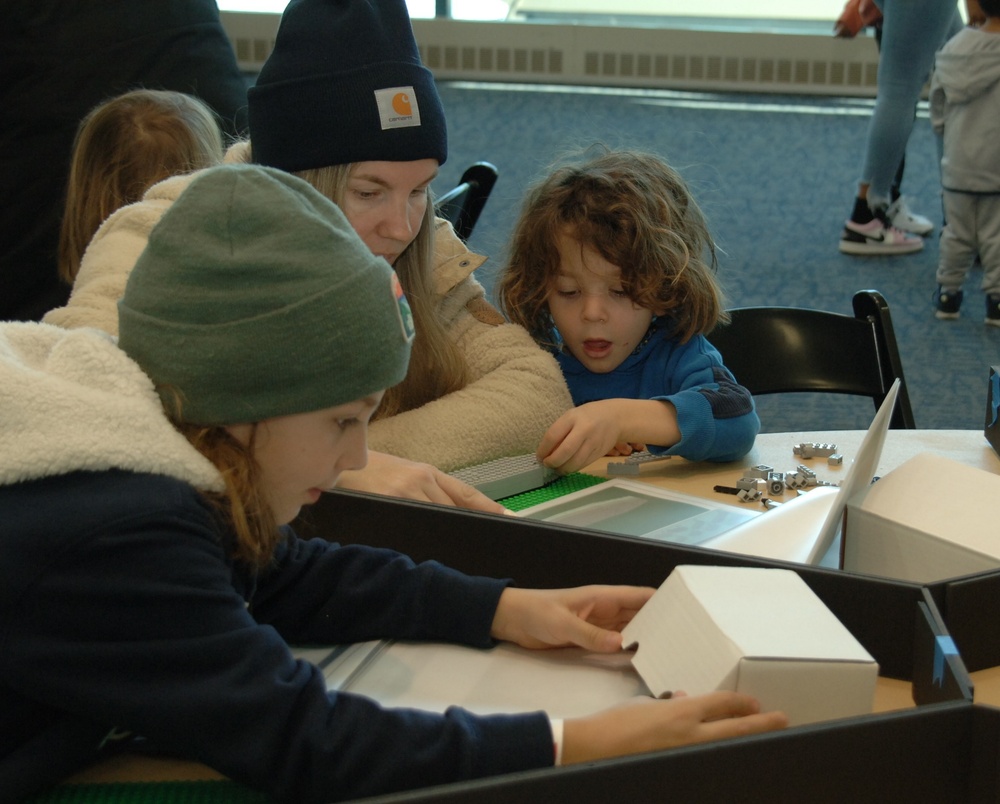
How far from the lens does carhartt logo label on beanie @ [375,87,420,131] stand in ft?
4.10

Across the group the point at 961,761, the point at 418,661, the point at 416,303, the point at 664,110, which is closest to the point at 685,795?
the point at 961,761

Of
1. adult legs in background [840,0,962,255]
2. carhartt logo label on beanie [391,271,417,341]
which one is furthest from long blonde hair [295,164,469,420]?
adult legs in background [840,0,962,255]

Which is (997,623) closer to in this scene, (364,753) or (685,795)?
(685,795)

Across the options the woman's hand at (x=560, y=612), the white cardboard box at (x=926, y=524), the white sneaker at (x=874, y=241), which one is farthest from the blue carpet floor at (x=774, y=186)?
the woman's hand at (x=560, y=612)

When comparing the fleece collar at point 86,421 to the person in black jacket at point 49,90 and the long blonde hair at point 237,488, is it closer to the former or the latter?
the long blonde hair at point 237,488

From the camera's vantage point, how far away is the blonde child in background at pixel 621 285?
139 centimetres

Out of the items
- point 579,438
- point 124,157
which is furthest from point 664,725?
point 124,157

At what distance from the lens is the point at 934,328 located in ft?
11.0

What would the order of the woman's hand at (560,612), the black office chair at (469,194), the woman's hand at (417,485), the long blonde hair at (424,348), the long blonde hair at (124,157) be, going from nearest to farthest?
the woman's hand at (560,612), the woman's hand at (417,485), the long blonde hair at (424,348), the long blonde hair at (124,157), the black office chair at (469,194)

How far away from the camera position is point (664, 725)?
2.08 feet

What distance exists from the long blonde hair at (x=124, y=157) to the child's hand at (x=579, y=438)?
25.4 inches

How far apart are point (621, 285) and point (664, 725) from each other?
2.76ft

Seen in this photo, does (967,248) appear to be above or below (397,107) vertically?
below

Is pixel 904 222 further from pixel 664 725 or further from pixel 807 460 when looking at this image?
pixel 664 725
